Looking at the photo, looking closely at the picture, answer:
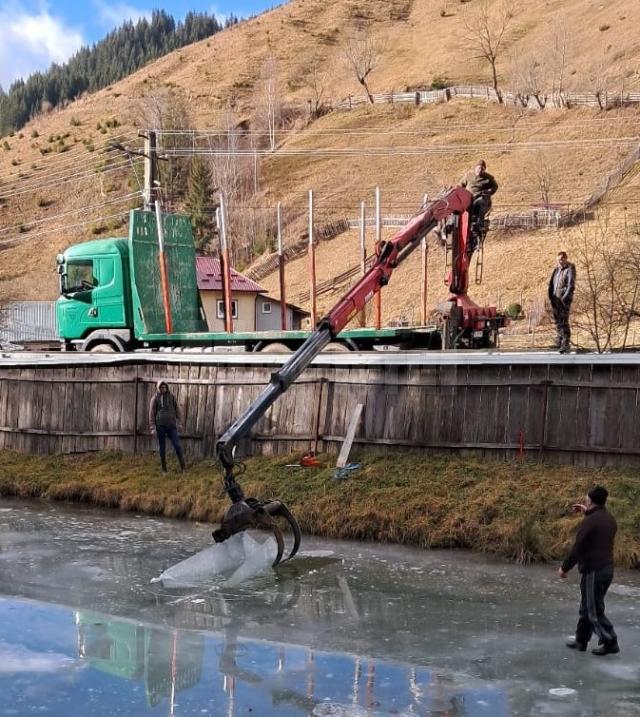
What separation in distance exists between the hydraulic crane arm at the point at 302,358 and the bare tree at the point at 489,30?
72766mm

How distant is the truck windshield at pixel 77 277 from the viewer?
2262 cm

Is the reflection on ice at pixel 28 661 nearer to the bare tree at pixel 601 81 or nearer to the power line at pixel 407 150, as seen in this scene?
the power line at pixel 407 150

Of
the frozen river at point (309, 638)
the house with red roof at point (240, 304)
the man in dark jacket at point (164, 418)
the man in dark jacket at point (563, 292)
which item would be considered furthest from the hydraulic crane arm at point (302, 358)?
the house with red roof at point (240, 304)

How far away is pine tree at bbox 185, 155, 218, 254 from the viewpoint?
65.8m

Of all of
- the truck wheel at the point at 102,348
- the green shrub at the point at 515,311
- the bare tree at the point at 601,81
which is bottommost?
the truck wheel at the point at 102,348

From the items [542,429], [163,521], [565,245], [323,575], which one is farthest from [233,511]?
[565,245]

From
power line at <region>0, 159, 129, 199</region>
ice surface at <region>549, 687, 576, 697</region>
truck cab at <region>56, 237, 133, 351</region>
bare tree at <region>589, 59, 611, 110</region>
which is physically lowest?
ice surface at <region>549, 687, 576, 697</region>

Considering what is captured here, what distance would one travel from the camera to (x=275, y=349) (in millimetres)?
19547

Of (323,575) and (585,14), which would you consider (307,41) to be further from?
(323,575)

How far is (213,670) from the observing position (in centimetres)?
847

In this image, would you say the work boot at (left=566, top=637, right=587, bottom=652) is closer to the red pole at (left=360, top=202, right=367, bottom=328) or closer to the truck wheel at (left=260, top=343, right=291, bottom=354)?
the truck wheel at (left=260, top=343, right=291, bottom=354)

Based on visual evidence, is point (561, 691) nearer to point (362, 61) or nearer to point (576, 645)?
point (576, 645)

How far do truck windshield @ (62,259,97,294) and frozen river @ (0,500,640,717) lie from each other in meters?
10.1

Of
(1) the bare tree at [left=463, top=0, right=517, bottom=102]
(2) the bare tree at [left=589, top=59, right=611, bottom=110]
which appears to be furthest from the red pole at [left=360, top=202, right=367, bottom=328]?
(1) the bare tree at [left=463, top=0, right=517, bottom=102]
